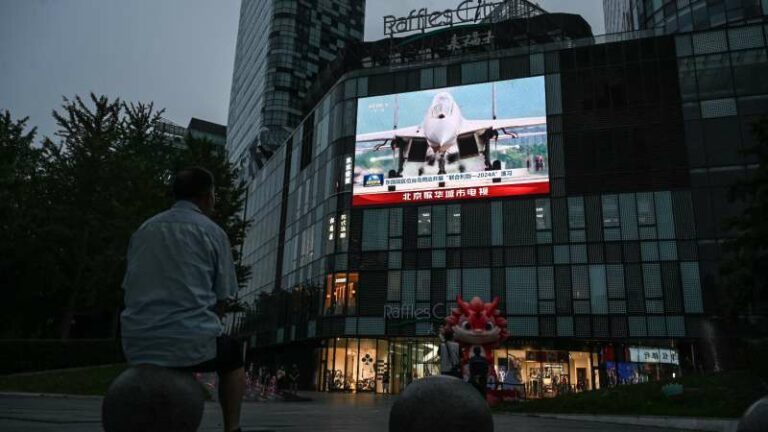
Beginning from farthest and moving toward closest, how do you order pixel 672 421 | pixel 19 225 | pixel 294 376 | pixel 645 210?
pixel 294 376, pixel 645 210, pixel 19 225, pixel 672 421

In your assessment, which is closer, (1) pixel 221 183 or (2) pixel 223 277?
(2) pixel 223 277

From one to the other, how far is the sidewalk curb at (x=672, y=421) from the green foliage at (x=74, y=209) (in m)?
17.2

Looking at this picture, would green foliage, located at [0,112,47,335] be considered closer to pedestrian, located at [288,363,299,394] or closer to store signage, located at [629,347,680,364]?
pedestrian, located at [288,363,299,394]

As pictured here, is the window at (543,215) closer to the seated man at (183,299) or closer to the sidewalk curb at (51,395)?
the sidewalk curb at (51,395)

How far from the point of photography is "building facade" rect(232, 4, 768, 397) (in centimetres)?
3078

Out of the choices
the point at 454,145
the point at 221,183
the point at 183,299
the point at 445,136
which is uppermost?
the point at 445,136

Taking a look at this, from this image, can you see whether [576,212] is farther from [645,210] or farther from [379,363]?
[379,363]

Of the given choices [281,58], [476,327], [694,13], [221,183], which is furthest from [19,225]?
[281,58]

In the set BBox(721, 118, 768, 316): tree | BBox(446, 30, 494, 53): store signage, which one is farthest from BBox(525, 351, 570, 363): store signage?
BBox(446, 30, 494, 53): store signage

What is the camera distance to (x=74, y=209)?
23812mm

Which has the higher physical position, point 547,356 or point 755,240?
point 755,240

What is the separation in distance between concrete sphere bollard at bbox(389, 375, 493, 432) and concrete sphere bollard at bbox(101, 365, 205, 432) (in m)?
1.46

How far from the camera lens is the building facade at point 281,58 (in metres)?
83.6

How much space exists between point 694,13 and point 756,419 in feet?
126
